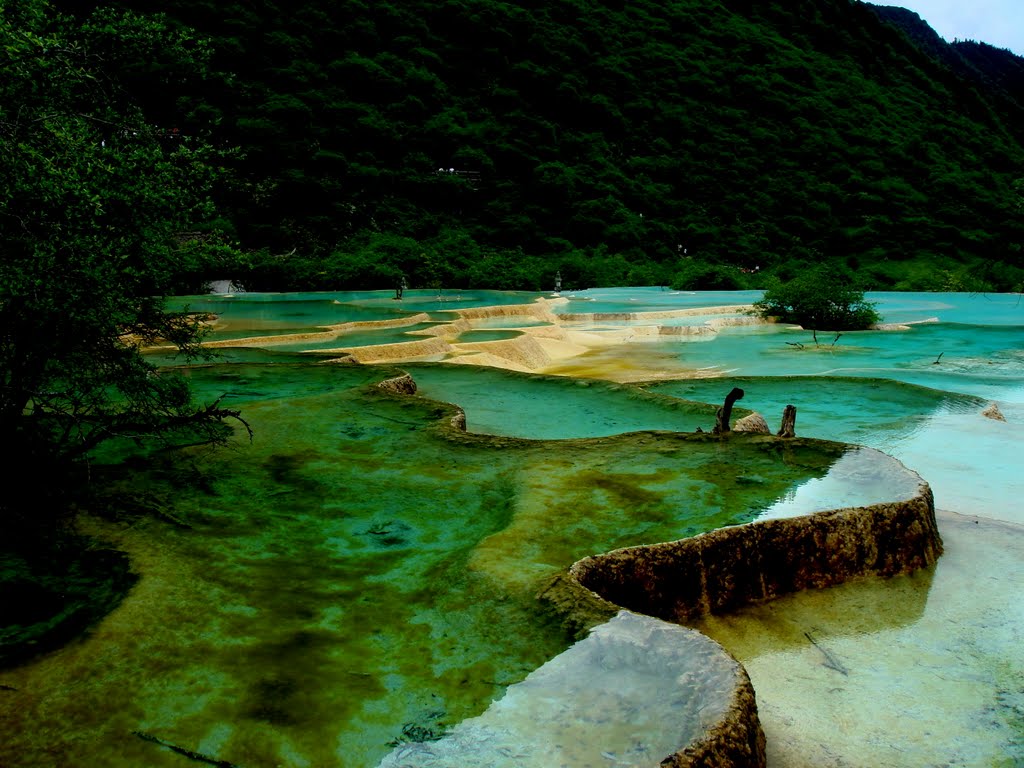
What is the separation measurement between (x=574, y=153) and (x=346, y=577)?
40761 mm

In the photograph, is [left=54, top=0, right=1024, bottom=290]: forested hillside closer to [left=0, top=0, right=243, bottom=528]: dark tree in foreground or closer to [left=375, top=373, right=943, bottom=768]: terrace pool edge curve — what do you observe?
[left=0, top=0, right=243, bottom=528]: dark tree in foreground

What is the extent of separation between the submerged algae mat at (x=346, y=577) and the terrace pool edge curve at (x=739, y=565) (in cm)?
17

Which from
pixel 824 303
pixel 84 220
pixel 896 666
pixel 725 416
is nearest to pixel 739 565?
pixel 896 666

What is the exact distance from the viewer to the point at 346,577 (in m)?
3.63

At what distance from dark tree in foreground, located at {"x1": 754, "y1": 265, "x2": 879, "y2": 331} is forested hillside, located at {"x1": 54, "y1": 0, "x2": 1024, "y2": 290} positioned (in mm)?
9932

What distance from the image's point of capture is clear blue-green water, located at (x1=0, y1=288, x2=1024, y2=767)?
8.33ft

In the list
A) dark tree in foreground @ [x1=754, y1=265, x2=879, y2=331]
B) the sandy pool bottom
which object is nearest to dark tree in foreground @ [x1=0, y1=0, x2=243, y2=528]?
the sandy pool bottom

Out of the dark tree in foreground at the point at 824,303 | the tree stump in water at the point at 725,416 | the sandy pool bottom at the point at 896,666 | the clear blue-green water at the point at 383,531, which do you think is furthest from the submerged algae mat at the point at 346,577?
the dark tree in foreground at the point at 824,303

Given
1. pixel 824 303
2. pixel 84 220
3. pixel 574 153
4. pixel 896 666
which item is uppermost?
pixel 574 153

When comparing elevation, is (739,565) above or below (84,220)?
below

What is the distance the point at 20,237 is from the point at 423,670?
297 cm

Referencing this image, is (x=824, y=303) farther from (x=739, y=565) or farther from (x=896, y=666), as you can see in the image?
(x=896, y=666)

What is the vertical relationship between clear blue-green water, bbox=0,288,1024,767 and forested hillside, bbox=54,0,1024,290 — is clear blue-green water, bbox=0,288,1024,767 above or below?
below

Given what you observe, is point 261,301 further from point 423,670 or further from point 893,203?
point 893,203
